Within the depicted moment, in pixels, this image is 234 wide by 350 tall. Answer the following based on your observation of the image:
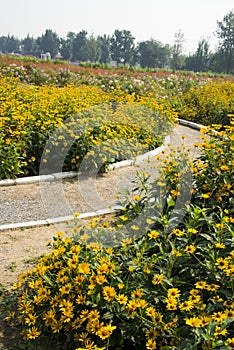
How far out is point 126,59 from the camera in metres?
70.9

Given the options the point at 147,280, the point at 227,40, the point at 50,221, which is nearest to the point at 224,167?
the point at 147,280

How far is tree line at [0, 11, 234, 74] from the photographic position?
5434 centimetres

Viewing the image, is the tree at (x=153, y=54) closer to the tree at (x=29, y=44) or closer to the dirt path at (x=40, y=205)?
the tree at (x=29, y=44)

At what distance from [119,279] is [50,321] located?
0.47 meters

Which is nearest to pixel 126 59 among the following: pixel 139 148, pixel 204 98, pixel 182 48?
pixel 182 48

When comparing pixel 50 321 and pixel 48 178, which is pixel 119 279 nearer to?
Result: pixel 50 321

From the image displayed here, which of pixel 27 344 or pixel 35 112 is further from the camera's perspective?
pixel 35 112

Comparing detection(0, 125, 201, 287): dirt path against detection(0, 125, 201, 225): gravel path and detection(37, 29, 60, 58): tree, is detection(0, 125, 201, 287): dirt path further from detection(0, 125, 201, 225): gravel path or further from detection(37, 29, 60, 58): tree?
detection(37, 29, 60, 58): tree

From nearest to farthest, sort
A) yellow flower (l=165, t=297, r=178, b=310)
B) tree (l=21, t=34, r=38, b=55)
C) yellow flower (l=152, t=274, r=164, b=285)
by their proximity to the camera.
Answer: yellow flower (l=165, t=297, r=178, b=310) < yellow flower (l=152, t=274, r=164, b=285) < tree (l=21, t=34, r=38, b=55)

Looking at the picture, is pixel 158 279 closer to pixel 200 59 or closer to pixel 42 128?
pixel 42 128

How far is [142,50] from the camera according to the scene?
69438 mm

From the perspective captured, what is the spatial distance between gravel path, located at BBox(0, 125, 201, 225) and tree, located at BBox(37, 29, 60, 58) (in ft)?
282

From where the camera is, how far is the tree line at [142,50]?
54344mm

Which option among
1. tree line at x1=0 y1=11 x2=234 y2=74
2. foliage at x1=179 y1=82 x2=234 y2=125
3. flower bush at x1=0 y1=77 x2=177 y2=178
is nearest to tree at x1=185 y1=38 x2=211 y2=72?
tree line at x1=0 y1=11 x2=234 y2=74
